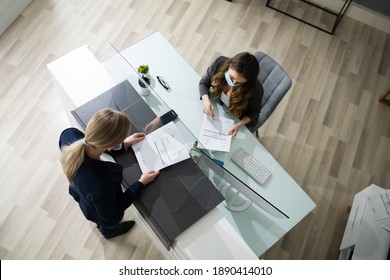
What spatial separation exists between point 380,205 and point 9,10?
4.19 meters

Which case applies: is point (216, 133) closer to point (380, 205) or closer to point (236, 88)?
point (236, 88)

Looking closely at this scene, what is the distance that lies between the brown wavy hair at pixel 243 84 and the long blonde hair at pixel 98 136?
1.00m

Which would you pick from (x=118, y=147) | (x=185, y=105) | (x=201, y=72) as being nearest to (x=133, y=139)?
(x=118, y=147)

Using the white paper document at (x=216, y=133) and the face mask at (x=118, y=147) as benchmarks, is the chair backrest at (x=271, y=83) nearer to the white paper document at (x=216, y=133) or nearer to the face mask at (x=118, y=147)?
the white paper document at (x=216, y=133)

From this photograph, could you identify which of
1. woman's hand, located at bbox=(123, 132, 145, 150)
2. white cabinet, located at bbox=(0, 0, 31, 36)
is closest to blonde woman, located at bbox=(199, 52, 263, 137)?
woman's hand, located at bbox=(123, 132, 145, 150)

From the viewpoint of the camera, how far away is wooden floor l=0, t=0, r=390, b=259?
3109 mm

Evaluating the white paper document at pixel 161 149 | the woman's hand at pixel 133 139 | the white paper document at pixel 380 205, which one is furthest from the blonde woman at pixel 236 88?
the white paper document at pixel 380 205

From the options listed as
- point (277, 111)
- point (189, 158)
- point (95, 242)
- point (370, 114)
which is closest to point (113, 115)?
point (189, 158)

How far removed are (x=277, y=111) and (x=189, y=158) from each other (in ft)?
6.49

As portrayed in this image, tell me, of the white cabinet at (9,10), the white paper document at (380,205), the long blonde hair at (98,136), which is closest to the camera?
the long blonde hair at (98,136)

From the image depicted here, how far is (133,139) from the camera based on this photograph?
211cm

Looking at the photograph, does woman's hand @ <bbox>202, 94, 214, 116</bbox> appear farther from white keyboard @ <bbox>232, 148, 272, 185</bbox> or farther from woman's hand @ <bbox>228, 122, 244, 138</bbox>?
white keyboard @ <bbox>232, 148, 272, 185</bbox>

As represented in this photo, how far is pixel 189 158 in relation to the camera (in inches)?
82.8

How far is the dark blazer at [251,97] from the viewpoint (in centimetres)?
265
